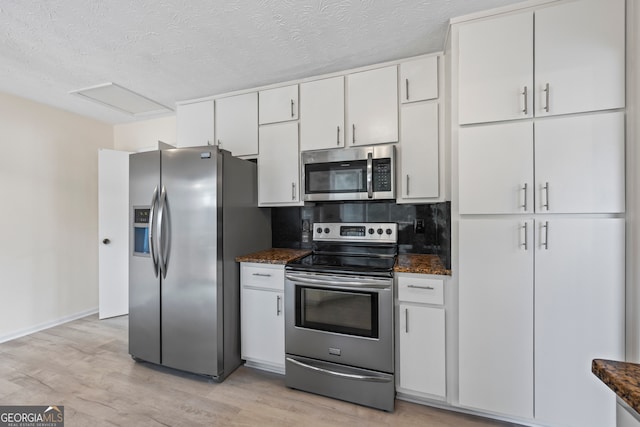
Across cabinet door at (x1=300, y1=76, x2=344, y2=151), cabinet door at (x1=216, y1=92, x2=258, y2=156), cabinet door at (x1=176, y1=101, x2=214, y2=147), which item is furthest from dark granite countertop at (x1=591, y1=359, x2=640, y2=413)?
cabinet door at (x1=176, y1=101, x2=214, y2=147)

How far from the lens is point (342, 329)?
189 centimetres

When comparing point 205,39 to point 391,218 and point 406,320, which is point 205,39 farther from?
point 406,320

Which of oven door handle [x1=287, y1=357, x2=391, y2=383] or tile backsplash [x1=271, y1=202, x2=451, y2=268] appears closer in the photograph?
oven door handle [x1=287, y1=357, x2=391, y2=383]

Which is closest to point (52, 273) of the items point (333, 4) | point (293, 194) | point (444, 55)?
point (293, 194)

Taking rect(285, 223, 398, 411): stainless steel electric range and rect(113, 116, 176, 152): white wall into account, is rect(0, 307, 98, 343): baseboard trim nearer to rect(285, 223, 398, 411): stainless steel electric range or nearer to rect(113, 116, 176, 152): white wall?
rect(113, 116, 176, 152): white wall

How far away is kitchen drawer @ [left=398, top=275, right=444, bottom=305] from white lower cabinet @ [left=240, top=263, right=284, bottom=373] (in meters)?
0.90

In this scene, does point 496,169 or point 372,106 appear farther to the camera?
point 372,106

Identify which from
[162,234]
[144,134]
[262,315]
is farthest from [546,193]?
[144,134]

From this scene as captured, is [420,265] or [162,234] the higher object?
[162,234]

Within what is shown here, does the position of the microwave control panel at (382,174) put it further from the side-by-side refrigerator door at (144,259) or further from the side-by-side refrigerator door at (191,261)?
the side-by-side refrigerator door at (144,259)

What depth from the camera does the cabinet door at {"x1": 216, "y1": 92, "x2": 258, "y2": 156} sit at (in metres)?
2.55

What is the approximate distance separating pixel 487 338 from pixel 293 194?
5.67ft

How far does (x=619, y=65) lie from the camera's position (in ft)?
4.62

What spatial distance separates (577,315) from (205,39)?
2.79 m
